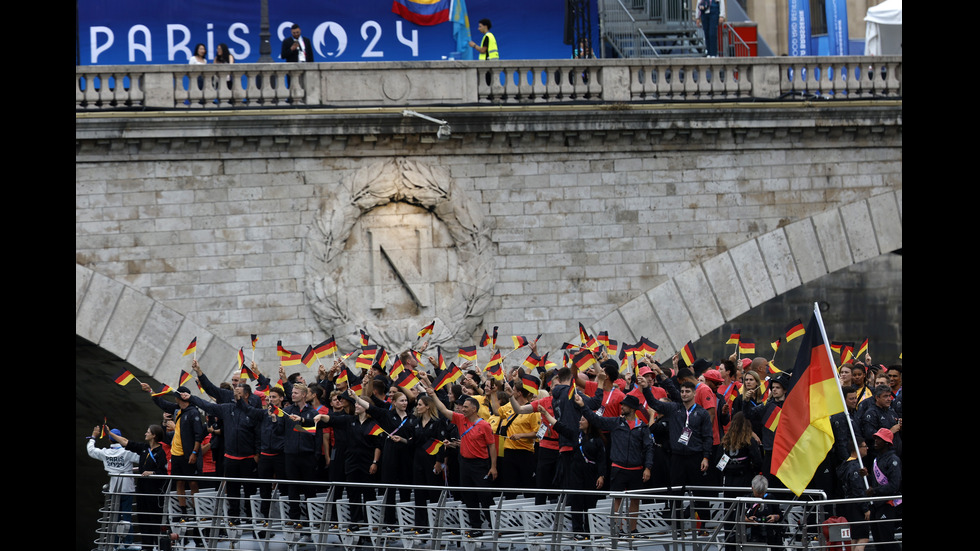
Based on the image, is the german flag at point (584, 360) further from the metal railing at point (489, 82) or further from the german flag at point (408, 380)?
the metal railing at point (489, 82)

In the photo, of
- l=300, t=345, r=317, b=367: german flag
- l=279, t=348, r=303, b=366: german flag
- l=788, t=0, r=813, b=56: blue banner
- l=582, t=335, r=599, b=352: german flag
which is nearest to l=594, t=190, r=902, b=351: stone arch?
l=582, t=335, r=599, b=352: german flag

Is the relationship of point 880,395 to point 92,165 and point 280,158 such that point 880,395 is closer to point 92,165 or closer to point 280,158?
point 280,158

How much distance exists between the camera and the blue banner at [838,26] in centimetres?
3161

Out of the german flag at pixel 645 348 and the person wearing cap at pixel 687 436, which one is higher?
the german flag at pixel 645 348

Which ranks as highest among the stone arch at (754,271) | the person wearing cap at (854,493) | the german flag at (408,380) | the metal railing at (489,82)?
the metal railing at (489,82)

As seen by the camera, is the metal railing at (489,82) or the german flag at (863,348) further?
the metal railing at (489,82)

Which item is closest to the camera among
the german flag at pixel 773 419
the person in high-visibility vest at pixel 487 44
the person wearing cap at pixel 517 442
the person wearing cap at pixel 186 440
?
the german flag at pixel 773 419

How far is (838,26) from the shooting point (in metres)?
31.8

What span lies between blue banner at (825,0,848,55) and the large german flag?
20.0 meters

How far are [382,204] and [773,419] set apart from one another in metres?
10.5

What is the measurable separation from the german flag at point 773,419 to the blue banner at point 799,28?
766 inches

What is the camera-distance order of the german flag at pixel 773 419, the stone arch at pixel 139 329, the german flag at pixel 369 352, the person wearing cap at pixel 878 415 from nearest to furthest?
the german flag at pixel 773 419 → the person wearing cap at pixel 878 415 → the german flag at pixel 369 352 → the stone arch at pixel 139 329

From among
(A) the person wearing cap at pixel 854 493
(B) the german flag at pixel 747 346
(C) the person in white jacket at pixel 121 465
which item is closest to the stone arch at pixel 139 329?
(C) the person in white jacket at pixel 121 465

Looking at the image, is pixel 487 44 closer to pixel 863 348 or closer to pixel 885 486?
pixel 863 348
